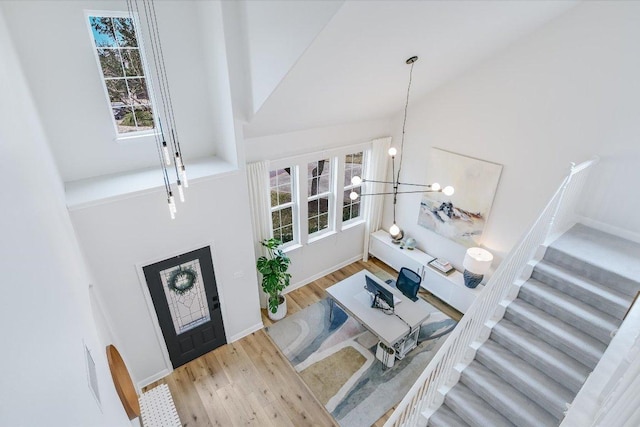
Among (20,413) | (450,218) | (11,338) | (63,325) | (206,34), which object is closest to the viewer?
(20,413)

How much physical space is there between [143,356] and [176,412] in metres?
0.97

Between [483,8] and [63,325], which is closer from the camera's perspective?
[63,325]

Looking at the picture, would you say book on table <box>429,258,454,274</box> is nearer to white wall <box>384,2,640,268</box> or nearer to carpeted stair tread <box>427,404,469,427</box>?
white wall <box>384,2,640,268</box>

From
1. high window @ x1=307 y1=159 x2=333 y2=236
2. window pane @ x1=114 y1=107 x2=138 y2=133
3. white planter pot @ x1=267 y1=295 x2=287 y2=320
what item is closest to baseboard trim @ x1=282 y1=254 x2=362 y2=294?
white planter pot @ x1=267 y1=295 x2=287 y2=320

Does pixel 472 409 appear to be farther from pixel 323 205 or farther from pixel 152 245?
pixel 323 205

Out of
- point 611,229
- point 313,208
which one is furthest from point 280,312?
point 611,229

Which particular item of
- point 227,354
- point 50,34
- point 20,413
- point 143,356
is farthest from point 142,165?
point 20,413

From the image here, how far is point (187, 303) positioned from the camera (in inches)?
200

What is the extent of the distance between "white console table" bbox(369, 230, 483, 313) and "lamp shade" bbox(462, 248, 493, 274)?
1.68 feet

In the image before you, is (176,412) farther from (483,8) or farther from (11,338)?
(483,8)

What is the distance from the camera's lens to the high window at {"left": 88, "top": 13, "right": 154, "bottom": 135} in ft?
A: 13.1

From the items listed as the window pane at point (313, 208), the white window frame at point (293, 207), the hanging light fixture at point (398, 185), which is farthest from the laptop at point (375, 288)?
the window pane at point (313, 208)

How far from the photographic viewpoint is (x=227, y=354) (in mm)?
5496

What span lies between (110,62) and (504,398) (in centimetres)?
580
